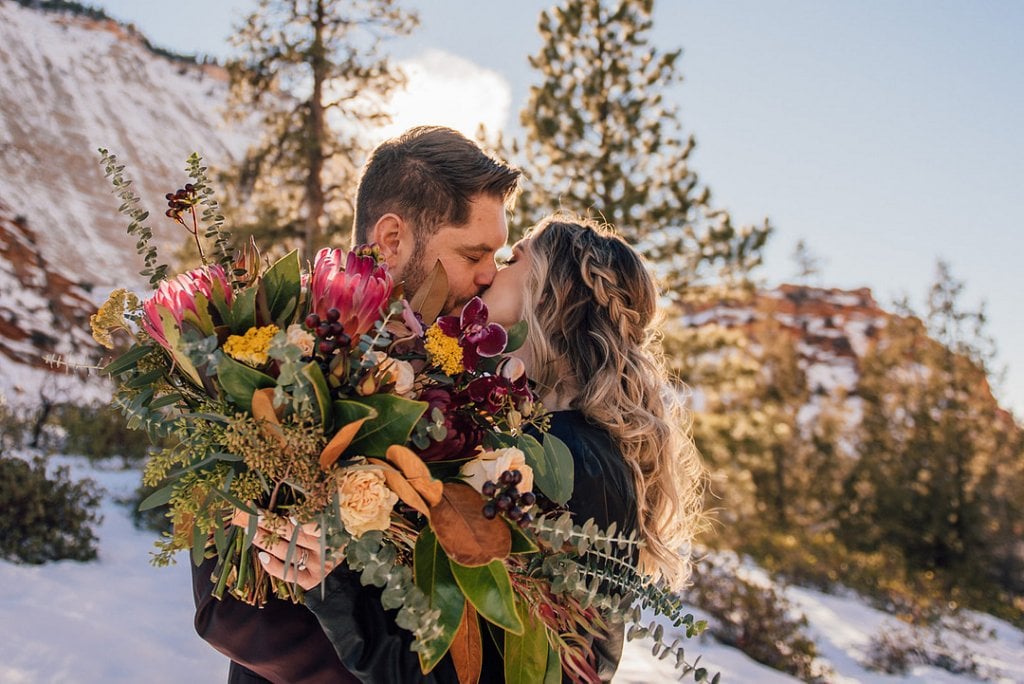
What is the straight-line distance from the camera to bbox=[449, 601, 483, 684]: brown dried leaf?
56.5 inches

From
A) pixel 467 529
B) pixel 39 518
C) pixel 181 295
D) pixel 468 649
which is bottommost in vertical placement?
pixel 39 518

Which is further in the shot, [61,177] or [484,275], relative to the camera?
[61,177]

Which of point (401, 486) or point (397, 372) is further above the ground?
point (397, 372)

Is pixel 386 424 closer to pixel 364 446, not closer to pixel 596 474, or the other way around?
pixel 364 446

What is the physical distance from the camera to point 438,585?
1.33m

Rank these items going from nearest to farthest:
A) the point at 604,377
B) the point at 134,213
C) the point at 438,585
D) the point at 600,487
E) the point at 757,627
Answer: the point at 438,585 < the point at 134,213 < the point at 600,487 < the point at 604,377 < the point at 757,627

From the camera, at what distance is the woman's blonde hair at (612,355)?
2.04 meters

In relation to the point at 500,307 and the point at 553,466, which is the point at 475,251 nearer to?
the point at 500,307

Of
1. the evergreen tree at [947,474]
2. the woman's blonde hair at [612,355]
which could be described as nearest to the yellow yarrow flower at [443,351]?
the woman's blonde hair at [612,355]

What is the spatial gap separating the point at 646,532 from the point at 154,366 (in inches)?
50.5

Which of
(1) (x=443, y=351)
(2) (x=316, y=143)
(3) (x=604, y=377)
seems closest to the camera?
(1) (x=443, y=351)

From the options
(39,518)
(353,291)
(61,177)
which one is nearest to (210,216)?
(353,291)

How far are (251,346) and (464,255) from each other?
127cm

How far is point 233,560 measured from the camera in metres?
1.39
